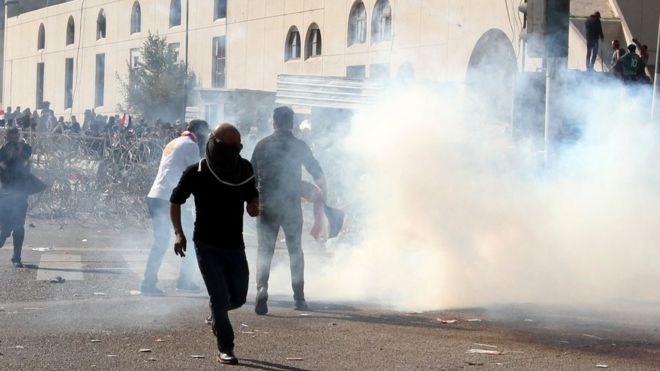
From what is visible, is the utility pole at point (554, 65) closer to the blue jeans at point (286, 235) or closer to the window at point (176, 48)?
the blue jeans at point (286, 235)

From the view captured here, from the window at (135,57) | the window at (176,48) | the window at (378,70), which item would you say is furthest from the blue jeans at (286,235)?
the window at (135,57)

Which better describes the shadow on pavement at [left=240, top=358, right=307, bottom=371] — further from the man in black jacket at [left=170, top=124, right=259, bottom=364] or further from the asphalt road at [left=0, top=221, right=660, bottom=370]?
the man in black jacket at [left=170, top=124, right=259, bottom=364]

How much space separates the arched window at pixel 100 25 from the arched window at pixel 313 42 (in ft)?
18.8

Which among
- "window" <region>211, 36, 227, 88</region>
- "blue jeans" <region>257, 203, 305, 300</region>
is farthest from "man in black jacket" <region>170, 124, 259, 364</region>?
"window" <region>211, 36, 227, 88</region>

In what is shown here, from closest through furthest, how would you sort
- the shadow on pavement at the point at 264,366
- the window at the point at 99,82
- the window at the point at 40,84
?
Result: the shadow on pavement at the point at 264,366 → the window at the point at 99,82 → the window at the point at 40,84

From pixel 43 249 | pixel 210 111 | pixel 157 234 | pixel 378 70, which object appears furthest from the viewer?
pixel 210 111

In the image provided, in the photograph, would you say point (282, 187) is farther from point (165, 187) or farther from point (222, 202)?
point (222, 202)

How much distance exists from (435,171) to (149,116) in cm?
2450

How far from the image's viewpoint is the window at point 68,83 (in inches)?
1768

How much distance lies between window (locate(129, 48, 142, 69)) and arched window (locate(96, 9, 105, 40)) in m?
1.04

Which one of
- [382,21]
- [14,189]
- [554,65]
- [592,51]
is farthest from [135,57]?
[554,65]

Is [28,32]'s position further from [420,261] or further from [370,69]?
[420,261]

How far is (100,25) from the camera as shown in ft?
105

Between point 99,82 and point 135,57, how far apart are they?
9080mm
